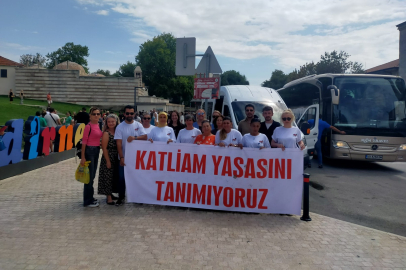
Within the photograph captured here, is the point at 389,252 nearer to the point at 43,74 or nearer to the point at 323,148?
the point at 323,148

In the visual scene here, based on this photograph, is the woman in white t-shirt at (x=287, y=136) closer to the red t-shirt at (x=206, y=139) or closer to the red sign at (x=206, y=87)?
the red t-shirt at (x=206, y=139)

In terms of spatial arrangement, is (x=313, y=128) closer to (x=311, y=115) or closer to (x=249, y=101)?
(x=311, y=115)

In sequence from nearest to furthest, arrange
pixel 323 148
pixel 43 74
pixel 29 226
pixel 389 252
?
pixel 389 252 → pixel 29 226 → pixel 323 148 → pixel 43 74

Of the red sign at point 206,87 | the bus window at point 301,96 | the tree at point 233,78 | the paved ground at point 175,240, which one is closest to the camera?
the paved ground at point 175,240

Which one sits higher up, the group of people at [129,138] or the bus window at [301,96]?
the bus window at [301,96]

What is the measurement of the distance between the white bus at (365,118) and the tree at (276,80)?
2749 inches

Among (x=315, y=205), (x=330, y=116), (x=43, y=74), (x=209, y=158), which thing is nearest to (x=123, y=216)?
(x=209, y=158)

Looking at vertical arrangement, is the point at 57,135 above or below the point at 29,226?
above

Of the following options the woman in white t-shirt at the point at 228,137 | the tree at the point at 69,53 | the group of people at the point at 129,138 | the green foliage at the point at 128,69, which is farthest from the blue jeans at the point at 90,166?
the tree at the point at 69,53

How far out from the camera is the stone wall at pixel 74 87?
47.8 metres

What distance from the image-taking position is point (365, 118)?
448 inches

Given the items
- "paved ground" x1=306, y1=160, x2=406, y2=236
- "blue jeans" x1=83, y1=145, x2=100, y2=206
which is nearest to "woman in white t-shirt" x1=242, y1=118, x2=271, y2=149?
"paved ground" x1=306, y1=160, x2=406, y2=236

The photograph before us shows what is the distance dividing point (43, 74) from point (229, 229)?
49.6 metres

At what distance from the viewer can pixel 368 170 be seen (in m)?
11.4
